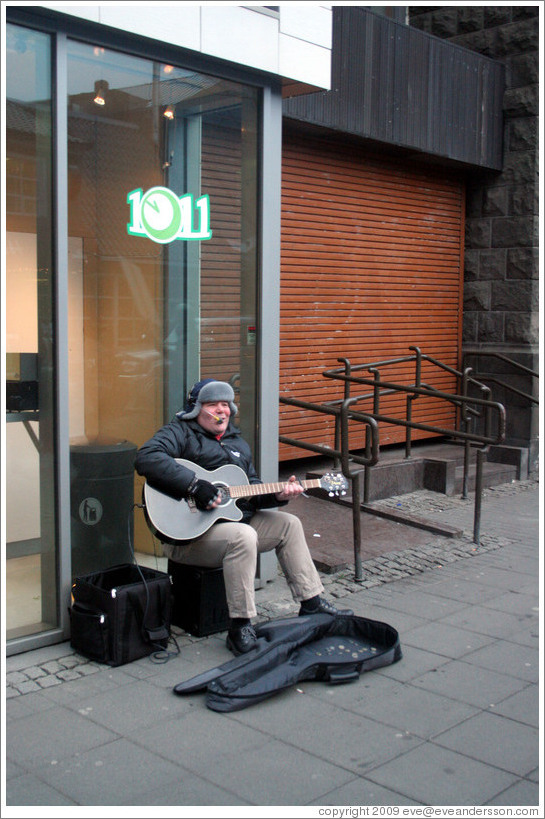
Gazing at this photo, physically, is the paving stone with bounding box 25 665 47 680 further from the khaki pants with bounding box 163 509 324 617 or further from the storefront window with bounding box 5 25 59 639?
the khaki pants with bounding box 163 509 324 617

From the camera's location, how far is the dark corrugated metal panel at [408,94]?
8.40 m

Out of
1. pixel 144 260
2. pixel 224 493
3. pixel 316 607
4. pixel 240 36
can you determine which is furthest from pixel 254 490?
pixel 240 36

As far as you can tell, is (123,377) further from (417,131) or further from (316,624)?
(417,131)

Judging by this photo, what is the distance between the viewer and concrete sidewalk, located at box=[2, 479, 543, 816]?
330 centimetres

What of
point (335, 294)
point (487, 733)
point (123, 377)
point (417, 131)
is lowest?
point (487, 733)

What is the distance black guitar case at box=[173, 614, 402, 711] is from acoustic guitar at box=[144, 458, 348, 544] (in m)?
0.63

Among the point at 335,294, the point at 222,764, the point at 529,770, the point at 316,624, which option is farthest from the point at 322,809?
the point at 335,294

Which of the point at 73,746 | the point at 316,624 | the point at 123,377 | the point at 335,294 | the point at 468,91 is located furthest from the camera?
the point at 468,91

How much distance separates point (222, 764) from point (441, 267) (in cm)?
796

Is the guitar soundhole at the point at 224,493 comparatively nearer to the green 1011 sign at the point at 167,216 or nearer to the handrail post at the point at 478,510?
the green 1011 sign at the point at 167,216

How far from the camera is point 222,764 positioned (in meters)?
3.48

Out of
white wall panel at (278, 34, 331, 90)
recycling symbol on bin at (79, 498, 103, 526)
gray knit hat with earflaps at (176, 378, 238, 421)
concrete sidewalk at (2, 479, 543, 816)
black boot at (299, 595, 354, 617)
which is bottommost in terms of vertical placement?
concrete sidewalk at (2, 479, 543, 816)

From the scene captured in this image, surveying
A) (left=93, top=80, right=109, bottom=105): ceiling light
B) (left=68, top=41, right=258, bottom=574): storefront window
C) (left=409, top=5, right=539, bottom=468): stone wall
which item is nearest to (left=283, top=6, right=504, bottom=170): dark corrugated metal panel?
(left=409, top=5, right=539, bottom=468): stone wall

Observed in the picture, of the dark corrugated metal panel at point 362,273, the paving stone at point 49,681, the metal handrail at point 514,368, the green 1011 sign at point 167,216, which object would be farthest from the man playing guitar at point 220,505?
the metal handrail at point 514,368
